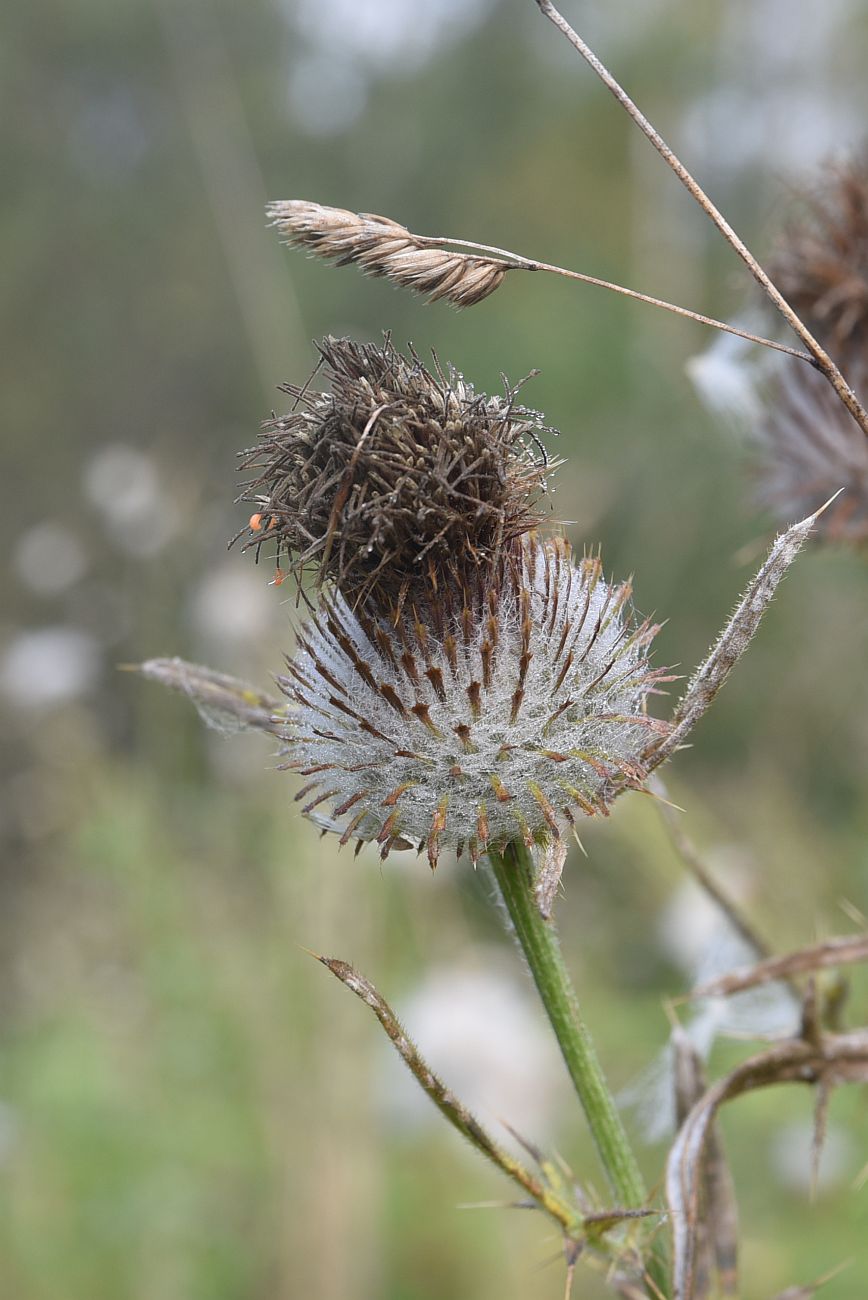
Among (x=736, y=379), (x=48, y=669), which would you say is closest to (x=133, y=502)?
(x=48, y=669)

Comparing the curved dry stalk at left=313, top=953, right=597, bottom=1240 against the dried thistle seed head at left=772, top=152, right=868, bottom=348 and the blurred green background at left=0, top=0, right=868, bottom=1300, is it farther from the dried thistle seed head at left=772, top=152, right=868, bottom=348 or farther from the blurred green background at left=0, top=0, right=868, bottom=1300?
the dried thistle seed head at left=772, top=152, right=868, bottom=348

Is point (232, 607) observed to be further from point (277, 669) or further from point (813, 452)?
point (813, 452)

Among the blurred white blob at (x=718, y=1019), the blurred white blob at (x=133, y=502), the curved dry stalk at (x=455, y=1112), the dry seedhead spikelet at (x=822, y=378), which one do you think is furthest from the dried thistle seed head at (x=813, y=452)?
A: the blurred white blob at (x=133, y=502)

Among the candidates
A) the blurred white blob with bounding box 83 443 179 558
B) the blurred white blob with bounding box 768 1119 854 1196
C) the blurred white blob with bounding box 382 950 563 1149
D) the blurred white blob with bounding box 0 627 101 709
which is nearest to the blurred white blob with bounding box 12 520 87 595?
the blurred white blob with bounding box 0 627 101 709

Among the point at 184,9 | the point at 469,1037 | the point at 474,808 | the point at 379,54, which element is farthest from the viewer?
the point at 379,54

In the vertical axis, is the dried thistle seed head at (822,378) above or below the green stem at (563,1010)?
above

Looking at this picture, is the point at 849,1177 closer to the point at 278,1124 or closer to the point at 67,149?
the point at 278,1124

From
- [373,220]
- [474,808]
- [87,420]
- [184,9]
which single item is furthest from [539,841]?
[184,9]

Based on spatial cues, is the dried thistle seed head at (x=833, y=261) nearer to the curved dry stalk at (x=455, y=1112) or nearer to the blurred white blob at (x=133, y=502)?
the curved dry stalk at (x=455, y=1112)
